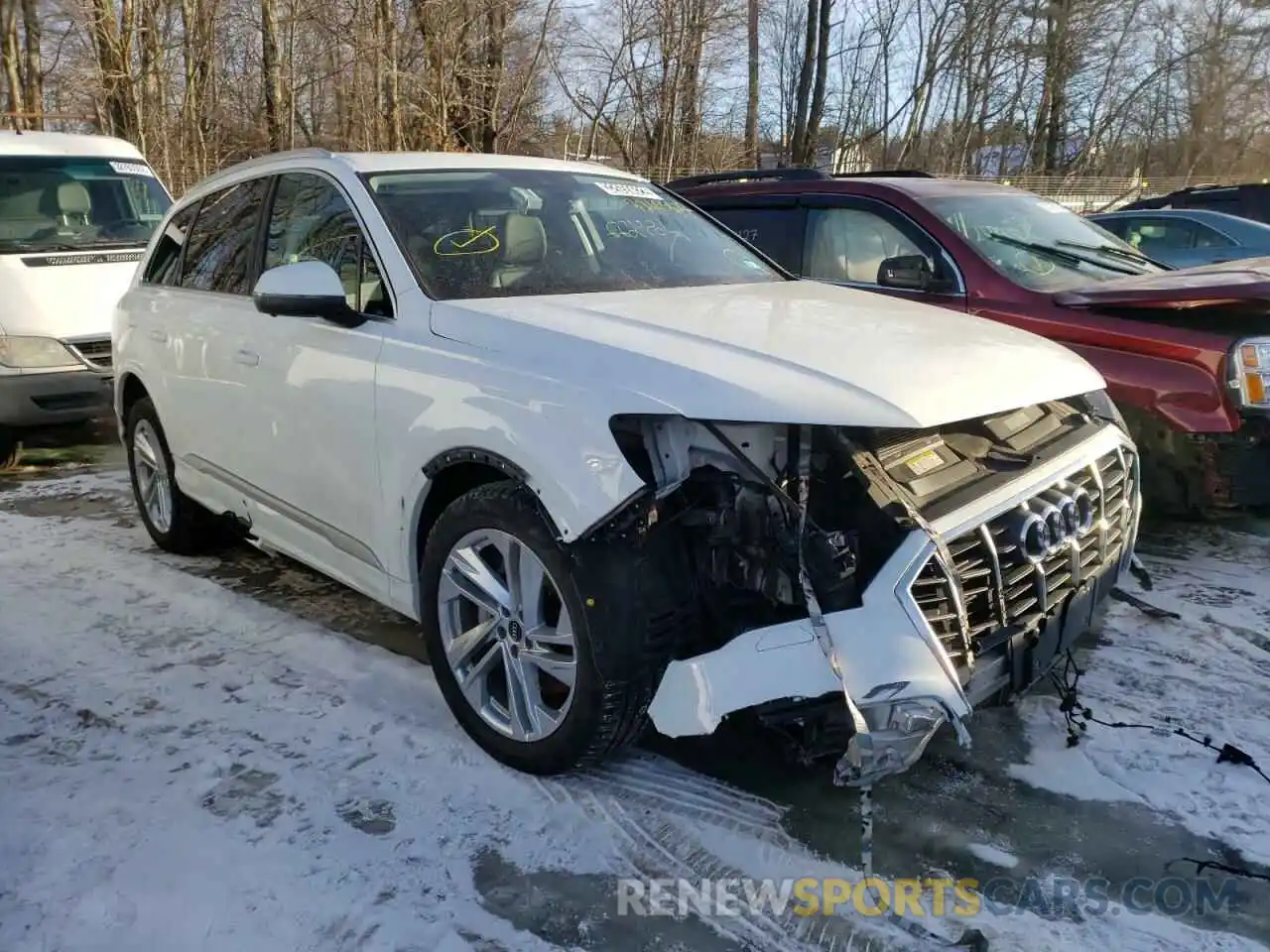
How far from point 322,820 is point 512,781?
53 cm

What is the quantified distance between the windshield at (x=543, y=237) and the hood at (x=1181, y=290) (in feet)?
5.28

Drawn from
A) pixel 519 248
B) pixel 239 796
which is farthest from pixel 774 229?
pixel 239 796

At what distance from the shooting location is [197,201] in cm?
492

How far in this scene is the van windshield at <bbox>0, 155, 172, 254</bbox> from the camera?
7676mm

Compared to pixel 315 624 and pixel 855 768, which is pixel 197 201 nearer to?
pixel 315 624

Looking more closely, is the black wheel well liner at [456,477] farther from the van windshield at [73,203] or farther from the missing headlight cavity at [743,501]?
the van windshield at [73,203]

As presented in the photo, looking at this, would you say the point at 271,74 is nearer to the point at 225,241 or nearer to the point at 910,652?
the point at 225,241

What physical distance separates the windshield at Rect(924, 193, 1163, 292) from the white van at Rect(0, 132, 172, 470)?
563 cm

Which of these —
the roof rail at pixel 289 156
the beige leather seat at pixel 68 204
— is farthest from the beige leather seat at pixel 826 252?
the beige leather seat at pixel 68 204

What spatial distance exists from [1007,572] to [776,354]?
82 centimetres

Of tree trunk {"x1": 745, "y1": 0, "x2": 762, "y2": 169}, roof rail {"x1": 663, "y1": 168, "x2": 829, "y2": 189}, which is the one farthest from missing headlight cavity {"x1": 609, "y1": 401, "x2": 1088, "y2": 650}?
tree trunk {"x1": 745, "y1": 0, "x2": 762, "y2": 169}

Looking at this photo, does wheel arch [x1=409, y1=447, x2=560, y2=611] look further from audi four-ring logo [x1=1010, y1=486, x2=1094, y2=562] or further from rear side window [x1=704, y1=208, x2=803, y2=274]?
rear side window [x1=704, y1=208, x2=803, y2=274]

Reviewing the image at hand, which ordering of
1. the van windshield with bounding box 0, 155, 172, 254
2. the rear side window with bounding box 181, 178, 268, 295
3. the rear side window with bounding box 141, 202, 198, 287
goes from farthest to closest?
the van windshield with bounding box 0, 155, 172, 254
the rear side window with bounding box 141, 202, 198, 287
the rear side window with bounding box 181, 178, 268, 295

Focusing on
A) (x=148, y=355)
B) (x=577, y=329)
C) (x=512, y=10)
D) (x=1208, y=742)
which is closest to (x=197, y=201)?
(x=148, y=355)
